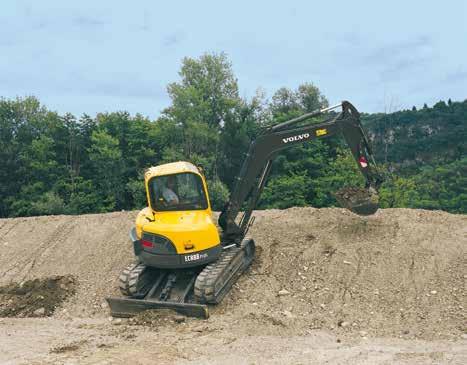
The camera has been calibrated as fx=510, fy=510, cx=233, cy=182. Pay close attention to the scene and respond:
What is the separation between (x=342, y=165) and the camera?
119ft

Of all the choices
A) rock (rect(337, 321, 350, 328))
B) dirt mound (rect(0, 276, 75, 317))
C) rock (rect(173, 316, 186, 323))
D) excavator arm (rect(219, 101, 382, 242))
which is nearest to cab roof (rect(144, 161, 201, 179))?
excavator arm (rect(219, 101, 382, 242))

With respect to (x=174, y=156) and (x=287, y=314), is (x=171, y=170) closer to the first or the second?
(x=287, y=314)

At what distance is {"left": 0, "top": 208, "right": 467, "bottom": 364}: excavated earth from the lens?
7.79 meters

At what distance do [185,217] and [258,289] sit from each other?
2277 millimetres

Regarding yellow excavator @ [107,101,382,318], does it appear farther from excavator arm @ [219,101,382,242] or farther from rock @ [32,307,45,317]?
rock @ [32,307,45,317]

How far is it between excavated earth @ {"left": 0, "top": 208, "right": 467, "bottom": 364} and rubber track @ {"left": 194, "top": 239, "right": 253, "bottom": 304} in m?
0.31

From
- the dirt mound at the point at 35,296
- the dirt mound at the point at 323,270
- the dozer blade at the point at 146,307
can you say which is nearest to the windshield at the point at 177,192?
the dozer blade at the point at 146,307

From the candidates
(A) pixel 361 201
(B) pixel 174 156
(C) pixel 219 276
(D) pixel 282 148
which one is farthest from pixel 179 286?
(B) pixel 174 156

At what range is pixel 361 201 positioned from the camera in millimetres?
11422

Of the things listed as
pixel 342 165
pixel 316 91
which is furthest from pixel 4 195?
pixel 316 91

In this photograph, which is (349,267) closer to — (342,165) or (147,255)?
(147,255)

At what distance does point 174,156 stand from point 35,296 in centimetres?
2550

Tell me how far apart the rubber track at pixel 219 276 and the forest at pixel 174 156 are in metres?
22.4

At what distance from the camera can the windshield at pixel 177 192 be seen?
10422mm
